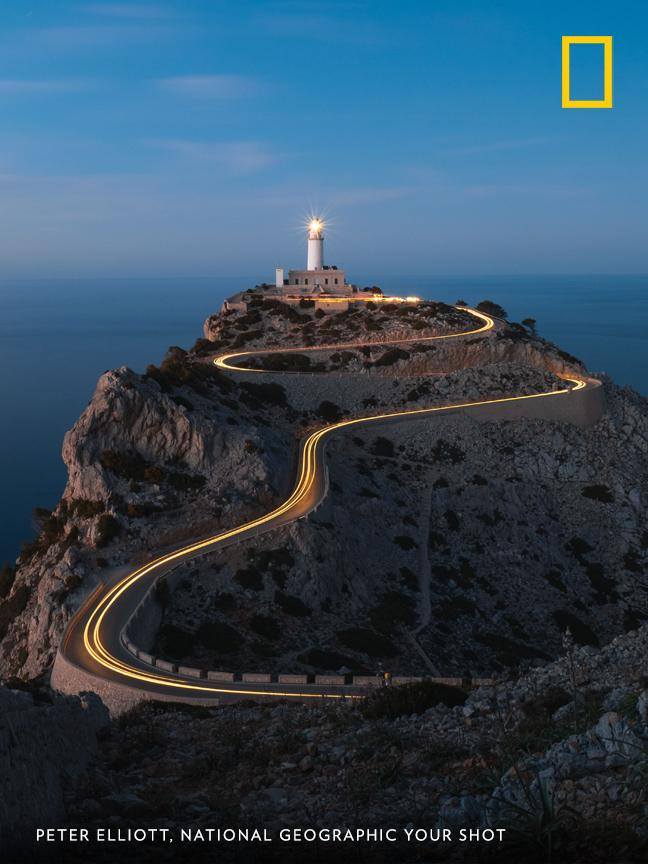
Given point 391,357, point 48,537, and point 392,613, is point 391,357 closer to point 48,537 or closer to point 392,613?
point 392,613

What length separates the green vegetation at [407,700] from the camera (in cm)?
1675

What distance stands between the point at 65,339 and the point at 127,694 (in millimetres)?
174541

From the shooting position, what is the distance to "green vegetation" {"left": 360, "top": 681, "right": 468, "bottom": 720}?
1675 centimetres

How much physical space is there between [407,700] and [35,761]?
7956mm

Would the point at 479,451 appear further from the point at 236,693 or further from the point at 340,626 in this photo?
the point at 236,693

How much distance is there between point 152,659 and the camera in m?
27.7

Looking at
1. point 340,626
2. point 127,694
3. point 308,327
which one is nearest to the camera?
point 127,694

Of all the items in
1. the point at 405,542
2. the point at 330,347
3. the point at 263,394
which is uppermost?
the point at 330,347

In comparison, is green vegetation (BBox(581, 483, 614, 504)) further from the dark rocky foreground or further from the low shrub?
the low shrub

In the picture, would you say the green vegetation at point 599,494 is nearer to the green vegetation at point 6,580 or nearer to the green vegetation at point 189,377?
the green vegetation at point 189,377

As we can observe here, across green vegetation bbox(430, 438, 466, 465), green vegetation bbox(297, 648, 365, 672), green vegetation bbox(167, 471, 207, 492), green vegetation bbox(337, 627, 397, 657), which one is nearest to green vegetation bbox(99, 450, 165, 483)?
green vegetation bbox(167, 471, 207, 492)

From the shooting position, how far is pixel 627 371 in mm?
147875

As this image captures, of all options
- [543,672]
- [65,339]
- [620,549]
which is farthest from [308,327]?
[65,339]

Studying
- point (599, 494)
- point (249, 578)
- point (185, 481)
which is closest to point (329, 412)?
point (185, 481)
